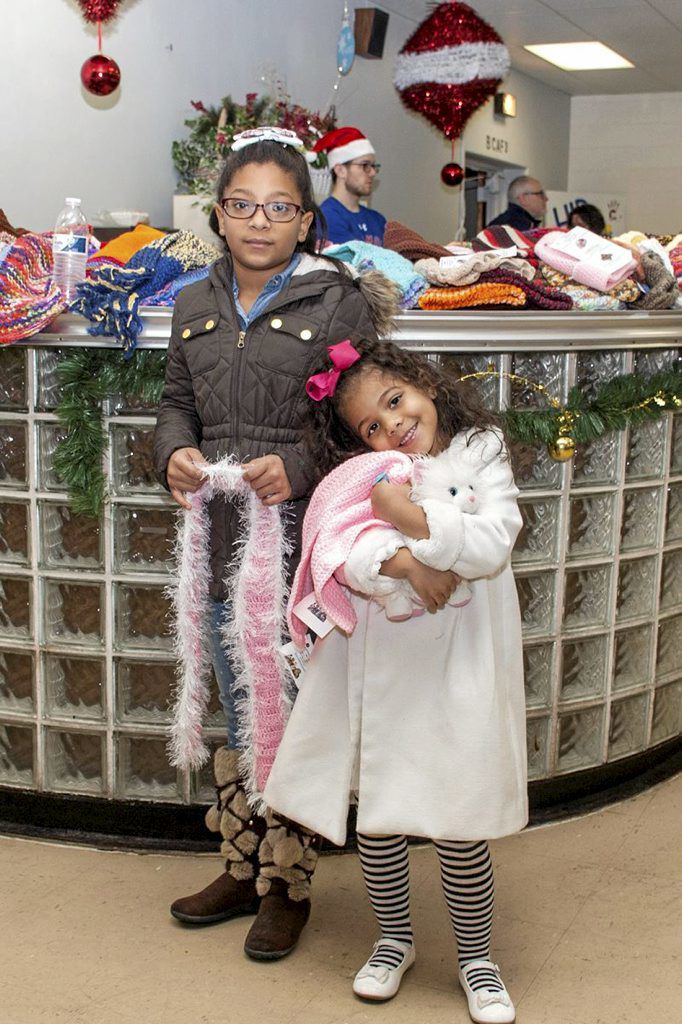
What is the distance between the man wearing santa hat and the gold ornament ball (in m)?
2.18

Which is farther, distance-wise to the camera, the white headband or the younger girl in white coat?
the white headband

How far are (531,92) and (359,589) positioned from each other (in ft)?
28.0

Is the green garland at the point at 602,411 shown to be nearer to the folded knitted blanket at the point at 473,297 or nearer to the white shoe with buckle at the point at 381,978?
the folded knitted blanket at the point at 473,297

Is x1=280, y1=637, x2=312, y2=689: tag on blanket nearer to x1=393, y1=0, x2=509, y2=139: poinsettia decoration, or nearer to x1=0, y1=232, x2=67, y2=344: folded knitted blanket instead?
x1=0, y1=232, x2=67, y2=344: folded knitted blanket

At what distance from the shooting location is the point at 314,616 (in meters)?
1.76

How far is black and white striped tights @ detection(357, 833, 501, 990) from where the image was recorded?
5.80ft

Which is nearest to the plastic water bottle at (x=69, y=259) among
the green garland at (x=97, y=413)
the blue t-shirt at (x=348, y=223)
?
the green garland at (x=97, y=413)

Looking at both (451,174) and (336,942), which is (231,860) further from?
(451,174)

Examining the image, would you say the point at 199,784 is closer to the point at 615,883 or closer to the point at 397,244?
the point at 615,883

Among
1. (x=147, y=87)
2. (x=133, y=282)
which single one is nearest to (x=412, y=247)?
(x=133, y=282)

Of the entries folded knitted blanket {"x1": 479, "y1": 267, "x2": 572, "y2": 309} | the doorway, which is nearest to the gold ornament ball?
folded knitted blanket {"x1": 479, "y1": 267, "x2": 572, "y2": 309}

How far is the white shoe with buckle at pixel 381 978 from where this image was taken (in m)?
1.83

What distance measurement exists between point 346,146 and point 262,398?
9.46 ft

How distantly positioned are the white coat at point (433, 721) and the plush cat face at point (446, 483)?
0.02 meters
